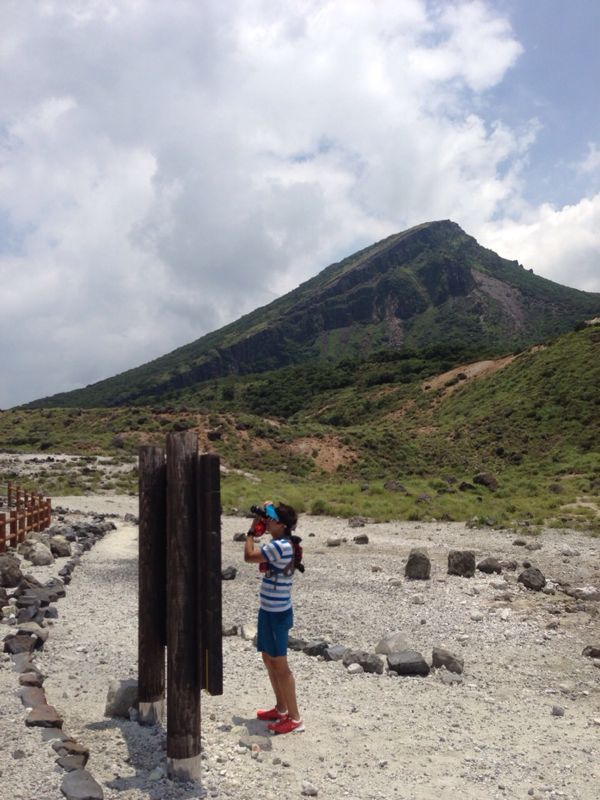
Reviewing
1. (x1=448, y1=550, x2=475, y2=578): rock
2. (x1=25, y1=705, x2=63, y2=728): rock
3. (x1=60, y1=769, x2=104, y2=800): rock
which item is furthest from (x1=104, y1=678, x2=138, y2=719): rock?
(x1=448, y1=550, x2=475, y2=578): rock

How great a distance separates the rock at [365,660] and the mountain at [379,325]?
128689 millimetres

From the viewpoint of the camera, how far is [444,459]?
1875 inches

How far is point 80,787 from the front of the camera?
4.66m

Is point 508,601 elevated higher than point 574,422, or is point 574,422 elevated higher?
point 574,422

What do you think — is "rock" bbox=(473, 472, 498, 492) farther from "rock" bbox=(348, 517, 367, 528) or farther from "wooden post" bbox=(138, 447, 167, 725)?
"wooden post" bbox=(138, 447, 167, 725)

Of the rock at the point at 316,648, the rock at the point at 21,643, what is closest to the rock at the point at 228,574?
the rock at the point at 316,648

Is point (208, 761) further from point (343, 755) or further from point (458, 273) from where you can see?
point (458, 273)

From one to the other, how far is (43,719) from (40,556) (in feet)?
31.5

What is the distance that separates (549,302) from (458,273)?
3209 centimetres

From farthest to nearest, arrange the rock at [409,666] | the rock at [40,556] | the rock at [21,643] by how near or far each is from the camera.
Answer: the rock at [40,556]
the rock at [409,666]
the rock at [21,643]

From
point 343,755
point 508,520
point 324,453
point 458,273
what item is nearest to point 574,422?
point 324,453

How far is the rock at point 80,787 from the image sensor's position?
4.57 meters

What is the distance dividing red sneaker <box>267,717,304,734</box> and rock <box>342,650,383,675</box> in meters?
2.05

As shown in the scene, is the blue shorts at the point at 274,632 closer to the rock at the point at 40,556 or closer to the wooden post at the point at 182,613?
the wooden post at the point at 182,613
